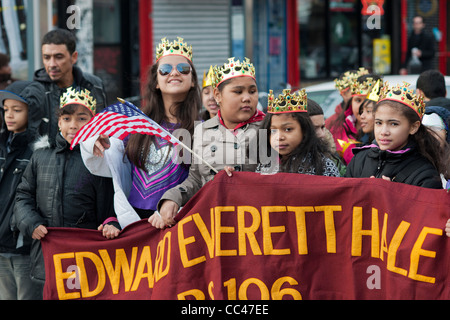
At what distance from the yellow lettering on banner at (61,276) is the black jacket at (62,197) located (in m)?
0.29

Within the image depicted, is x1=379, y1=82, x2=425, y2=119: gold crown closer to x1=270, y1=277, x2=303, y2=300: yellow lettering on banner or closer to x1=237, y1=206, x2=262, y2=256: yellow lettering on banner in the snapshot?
x1=237, y1=206, x2=262, y2=256: yellow lettering on banner

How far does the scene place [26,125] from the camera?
5.80 metres

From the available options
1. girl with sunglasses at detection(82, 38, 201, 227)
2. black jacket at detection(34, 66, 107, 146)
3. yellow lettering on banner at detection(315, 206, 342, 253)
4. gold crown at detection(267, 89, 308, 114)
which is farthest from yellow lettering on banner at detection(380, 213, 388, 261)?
black jacket at detection(34, 66, 107, 146)

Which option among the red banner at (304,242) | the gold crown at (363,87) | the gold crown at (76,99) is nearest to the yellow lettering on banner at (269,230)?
the red banner at (304,242)

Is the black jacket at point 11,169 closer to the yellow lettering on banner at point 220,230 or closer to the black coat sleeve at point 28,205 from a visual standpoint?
the black coat sleeve at point 28,205

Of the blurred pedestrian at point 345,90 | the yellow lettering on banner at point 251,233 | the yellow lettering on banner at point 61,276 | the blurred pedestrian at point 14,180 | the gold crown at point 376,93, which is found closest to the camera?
the yellow lettering on banner at point 251,233

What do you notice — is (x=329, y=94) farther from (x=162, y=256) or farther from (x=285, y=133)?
(x=162, y=256)

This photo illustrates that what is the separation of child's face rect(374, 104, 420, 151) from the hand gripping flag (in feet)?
4.04

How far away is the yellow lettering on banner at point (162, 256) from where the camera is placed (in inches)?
174

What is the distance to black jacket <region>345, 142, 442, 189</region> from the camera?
4.17m

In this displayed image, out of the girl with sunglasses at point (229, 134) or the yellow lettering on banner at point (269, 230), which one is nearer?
the yellow lettering on banner at point (269, 230)

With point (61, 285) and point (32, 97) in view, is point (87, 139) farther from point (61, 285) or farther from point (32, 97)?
point (32, 97)

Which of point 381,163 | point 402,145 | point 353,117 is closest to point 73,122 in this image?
point 381,163

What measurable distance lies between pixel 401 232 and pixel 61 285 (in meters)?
2.26
